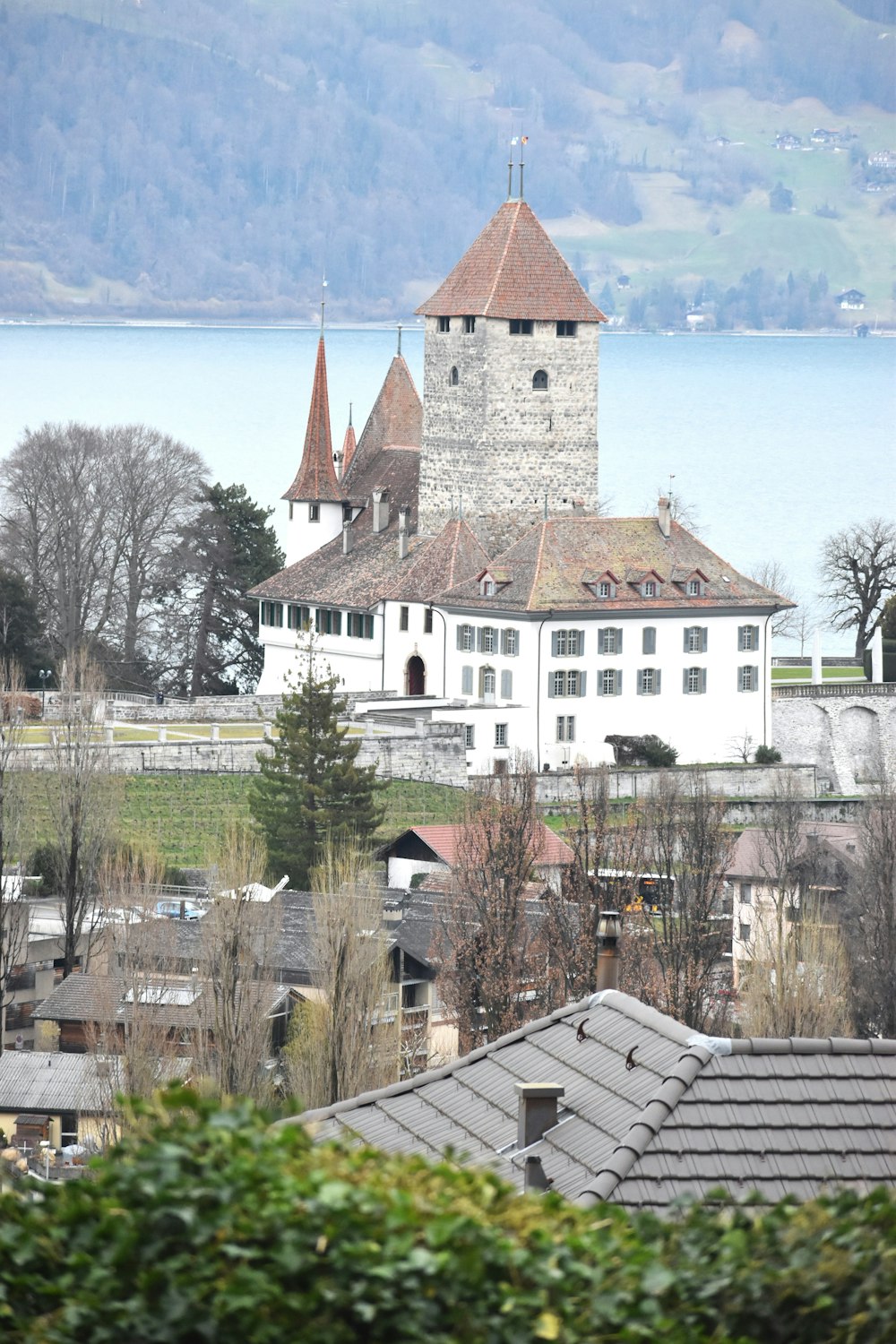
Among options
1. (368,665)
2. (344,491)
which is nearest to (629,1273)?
(368,665)

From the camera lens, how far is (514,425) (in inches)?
2463

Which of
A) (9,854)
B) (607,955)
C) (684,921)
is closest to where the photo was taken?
(607,955)

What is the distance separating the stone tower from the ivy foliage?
179ft

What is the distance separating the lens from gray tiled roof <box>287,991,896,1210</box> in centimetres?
1091

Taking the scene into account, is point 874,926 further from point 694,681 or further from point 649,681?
point 694,681

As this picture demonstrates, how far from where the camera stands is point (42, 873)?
40.3 metres

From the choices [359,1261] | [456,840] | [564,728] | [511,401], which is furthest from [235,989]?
[511,401]

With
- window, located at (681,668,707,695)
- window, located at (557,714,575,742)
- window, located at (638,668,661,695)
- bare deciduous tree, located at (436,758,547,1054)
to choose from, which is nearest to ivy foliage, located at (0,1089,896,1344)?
bare deciduous tree, located at (436,758,547,1054)

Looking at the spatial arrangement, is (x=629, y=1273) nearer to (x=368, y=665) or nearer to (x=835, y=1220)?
(x=835, y=1220)

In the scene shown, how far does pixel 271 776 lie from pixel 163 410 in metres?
152

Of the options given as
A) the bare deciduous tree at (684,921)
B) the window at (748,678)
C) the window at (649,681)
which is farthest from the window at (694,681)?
the bare deciduous tree at (684,921)

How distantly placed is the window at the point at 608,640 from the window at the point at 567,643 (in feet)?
1.33

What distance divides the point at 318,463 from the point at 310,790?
22.9m

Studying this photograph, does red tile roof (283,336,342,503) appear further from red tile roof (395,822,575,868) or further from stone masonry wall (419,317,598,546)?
red tile roof (395,822,575,868)
